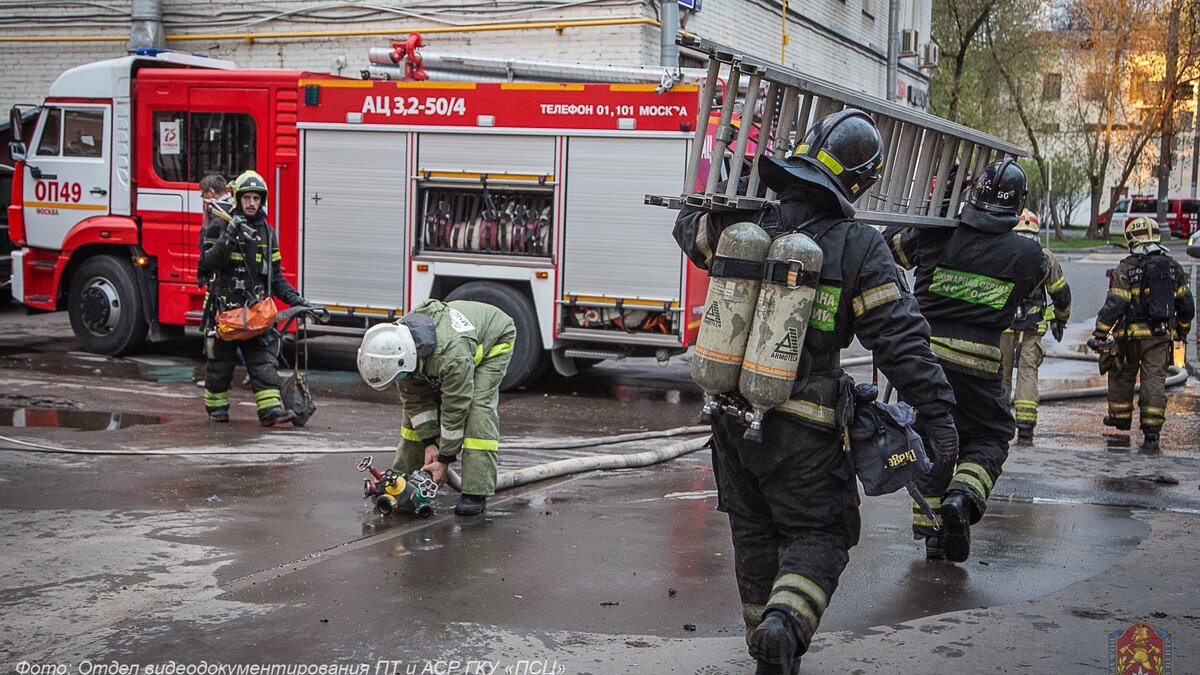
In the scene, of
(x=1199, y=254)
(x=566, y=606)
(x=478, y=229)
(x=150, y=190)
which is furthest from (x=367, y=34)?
(x=566, y=606)

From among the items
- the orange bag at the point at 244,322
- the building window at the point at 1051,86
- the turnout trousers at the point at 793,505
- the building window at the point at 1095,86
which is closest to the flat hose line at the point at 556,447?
the orange bag at the point at 244,322

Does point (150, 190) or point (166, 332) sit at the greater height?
point (150, 190)

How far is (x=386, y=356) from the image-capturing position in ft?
19.0

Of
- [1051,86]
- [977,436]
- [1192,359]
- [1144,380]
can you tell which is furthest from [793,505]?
[1051,86]

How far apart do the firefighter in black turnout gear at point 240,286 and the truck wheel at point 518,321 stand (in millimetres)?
2312

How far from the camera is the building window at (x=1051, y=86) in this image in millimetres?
39219

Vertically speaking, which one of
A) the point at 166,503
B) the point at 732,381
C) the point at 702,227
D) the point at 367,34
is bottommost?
the point at 166,503

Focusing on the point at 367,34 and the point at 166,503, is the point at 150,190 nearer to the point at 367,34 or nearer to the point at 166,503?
the point at 367,34

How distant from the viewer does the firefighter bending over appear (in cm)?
946

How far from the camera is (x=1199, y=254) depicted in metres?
11.3

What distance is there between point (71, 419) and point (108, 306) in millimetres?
3760

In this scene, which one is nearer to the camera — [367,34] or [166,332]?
[166,332]

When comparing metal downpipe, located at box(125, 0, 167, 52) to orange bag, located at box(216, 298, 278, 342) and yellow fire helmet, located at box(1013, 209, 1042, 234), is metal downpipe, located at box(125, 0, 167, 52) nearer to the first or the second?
orange bag, located at box(216, 298, 278, 342)

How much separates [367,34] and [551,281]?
23.5ft
